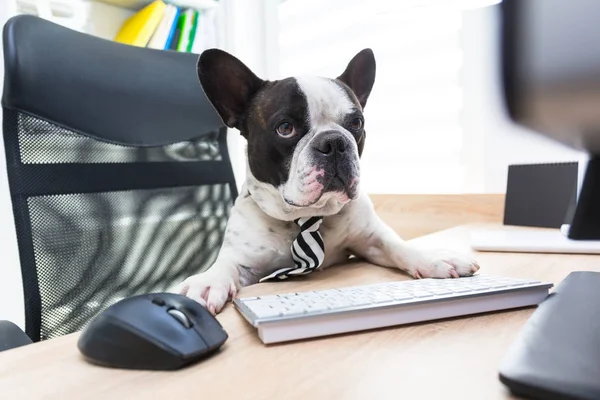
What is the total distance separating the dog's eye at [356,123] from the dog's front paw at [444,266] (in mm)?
309

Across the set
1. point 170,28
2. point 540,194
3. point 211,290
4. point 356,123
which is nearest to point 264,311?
point 211,290

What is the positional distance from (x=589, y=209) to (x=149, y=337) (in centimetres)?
77

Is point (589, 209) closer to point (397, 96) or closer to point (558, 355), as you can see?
point (558, 355)

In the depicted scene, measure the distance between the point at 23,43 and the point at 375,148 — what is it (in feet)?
4.44

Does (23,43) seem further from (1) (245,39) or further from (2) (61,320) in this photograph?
(1) (245,39)

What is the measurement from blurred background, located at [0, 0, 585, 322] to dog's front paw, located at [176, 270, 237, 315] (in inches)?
21.8

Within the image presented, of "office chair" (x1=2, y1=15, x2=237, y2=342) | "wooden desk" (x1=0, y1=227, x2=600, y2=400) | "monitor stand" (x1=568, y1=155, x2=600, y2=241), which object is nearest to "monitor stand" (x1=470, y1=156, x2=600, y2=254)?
"monitor stand" (x1=568, y1=155, x2=600, y2=241)

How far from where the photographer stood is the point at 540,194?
4.37 feet

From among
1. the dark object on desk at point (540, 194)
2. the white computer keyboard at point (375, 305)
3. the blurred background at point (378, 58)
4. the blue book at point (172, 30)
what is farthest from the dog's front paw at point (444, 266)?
the blue book at point (172, 30)

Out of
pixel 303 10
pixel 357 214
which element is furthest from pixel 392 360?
pixel 303 10

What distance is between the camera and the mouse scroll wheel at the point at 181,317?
45 cm

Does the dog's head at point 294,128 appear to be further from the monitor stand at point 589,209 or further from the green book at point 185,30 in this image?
the green book at point 185,30

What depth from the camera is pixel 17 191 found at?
0.88 meters

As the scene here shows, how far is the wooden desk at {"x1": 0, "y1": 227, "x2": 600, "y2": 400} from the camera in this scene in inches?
14.6
